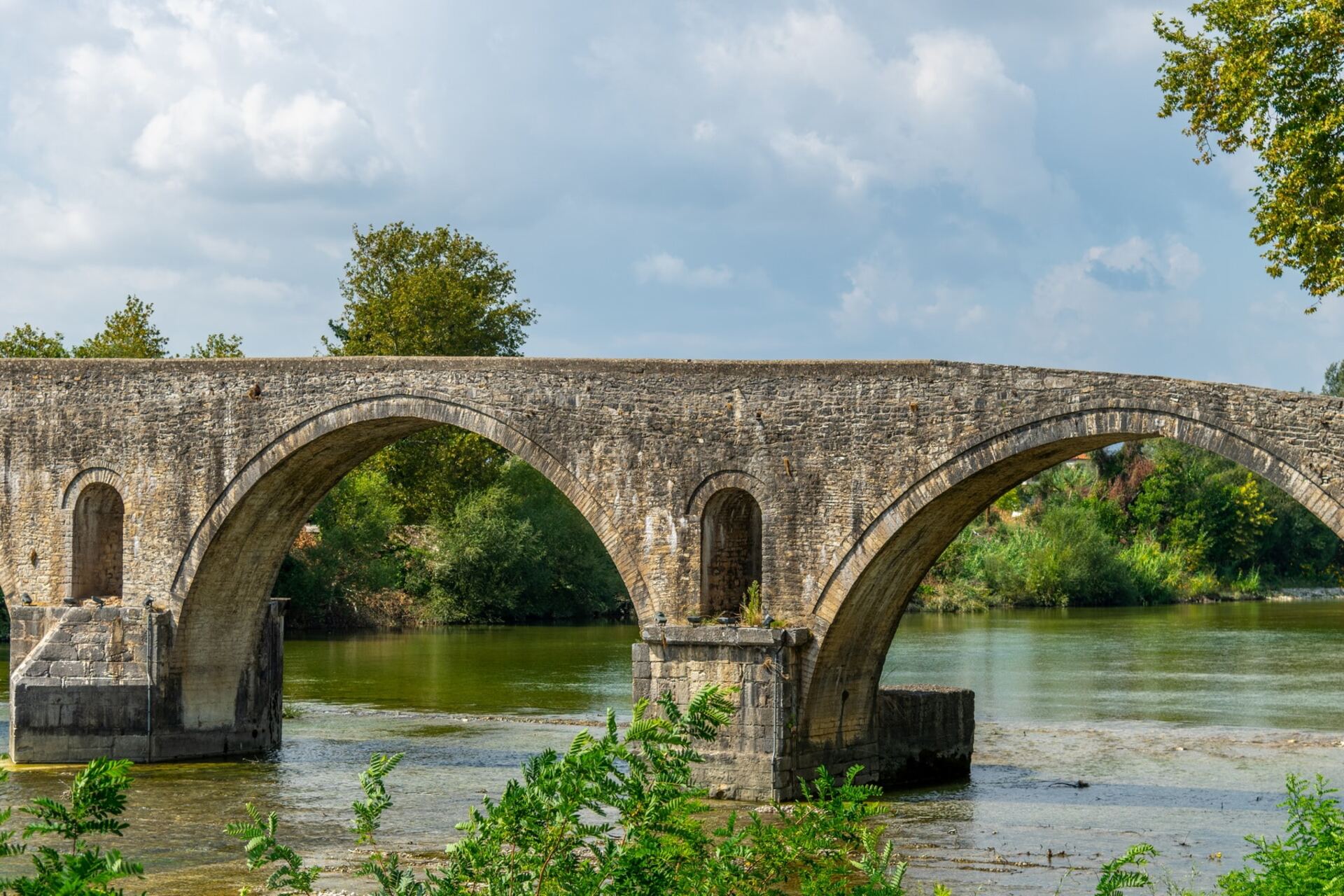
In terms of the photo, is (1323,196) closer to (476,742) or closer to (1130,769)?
(1130,769)

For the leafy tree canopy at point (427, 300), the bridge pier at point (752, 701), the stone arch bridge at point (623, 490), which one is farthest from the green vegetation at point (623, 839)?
the leafy tree canopy at point (427, 300)

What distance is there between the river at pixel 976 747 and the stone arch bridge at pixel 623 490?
1.10 m

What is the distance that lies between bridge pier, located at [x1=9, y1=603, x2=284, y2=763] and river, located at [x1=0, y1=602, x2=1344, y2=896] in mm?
501

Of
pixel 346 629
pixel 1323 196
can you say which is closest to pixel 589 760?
pixel 1323 196

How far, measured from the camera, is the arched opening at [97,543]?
1811 centimetres

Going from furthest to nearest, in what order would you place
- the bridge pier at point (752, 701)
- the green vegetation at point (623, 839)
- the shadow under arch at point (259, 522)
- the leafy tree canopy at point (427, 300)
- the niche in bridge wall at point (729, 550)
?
the leafy tree canopy at point (427, 300), the shadow under arch at point (259, 522), the niche in bridge wall at point (729, 550), the bridge pier at point (752, 701), the green vegetation at point (623, 839)

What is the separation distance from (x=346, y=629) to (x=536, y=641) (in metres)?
5.94

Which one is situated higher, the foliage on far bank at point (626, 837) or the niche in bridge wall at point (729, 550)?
the niche in bridge wall at point (729, 550)

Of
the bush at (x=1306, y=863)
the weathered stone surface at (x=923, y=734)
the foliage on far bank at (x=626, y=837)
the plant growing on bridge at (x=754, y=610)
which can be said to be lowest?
the weathered stone surface at (x=923, y=734)

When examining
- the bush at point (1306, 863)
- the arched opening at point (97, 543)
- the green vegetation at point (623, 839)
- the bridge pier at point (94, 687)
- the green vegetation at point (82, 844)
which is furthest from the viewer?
the arched opening at point (97, 543)

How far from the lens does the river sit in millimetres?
13219

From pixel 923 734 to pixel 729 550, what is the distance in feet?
9.95

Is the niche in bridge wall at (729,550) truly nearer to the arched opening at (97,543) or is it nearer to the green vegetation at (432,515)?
the arched opening at (97,543)

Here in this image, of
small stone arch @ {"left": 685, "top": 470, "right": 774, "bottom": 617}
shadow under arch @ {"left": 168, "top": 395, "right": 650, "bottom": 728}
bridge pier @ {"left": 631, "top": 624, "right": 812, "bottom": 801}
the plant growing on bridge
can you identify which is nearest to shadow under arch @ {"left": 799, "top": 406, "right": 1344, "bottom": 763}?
bridge pier @ {"left": 631, "top": 624, "right": 812, "bottom": 801}
